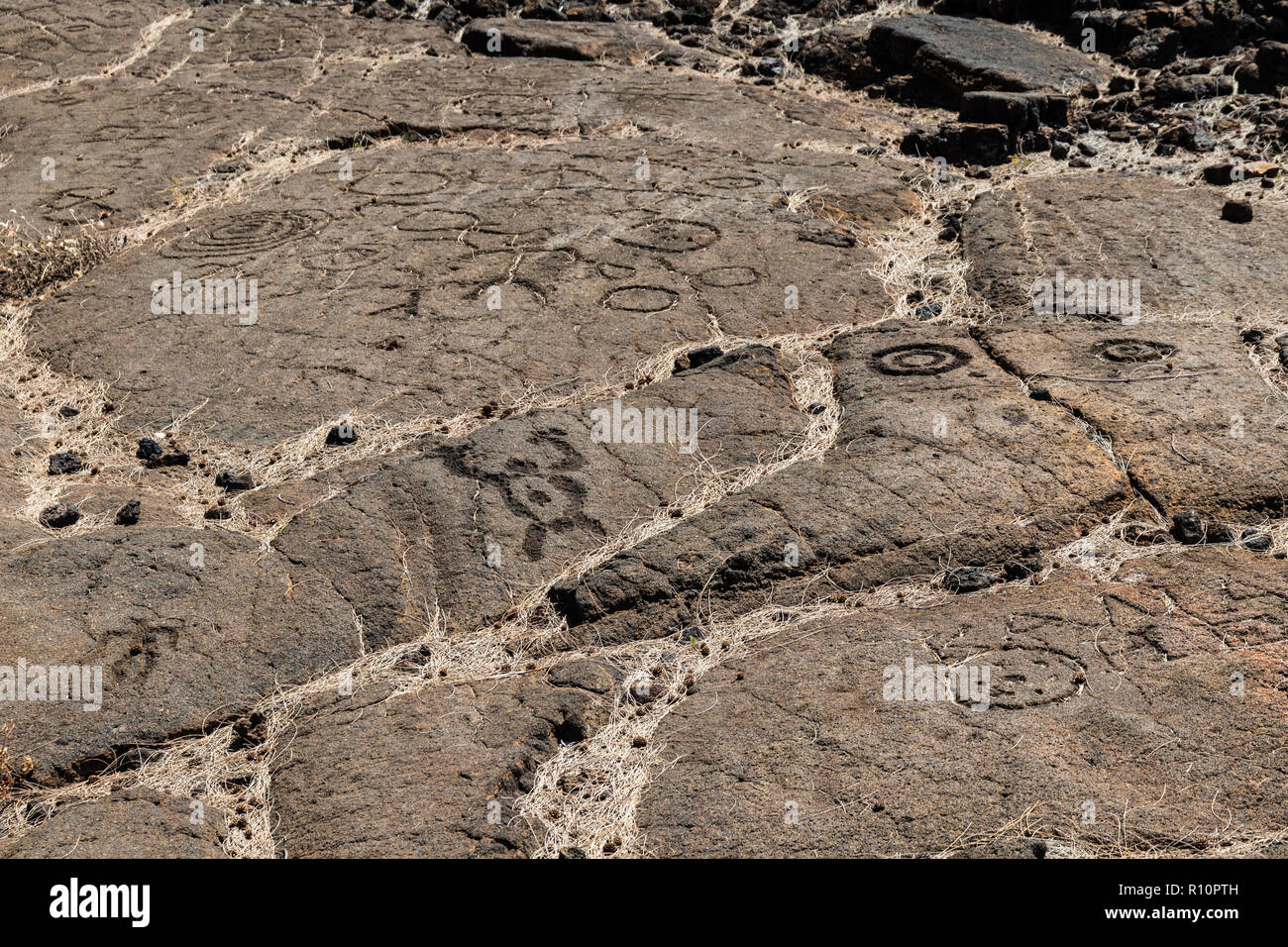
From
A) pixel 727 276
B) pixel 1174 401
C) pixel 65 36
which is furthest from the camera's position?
pixel 65 36

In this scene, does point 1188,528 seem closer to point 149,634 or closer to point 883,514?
point 883,514

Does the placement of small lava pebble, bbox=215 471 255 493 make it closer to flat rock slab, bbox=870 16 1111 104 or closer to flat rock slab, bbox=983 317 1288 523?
flat rock slab, bbox=983 317 1288 523

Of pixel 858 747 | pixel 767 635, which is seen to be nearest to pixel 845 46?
pixel 767 635

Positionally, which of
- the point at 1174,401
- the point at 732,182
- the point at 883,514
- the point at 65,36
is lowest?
the point at 883,514

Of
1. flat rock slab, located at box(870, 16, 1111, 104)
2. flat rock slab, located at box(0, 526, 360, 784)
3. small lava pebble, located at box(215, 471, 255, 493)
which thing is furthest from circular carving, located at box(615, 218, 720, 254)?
flat rock slab, located at box(870, 16, 1111, 104)

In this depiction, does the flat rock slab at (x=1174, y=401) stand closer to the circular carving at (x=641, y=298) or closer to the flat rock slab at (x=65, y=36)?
the circular carving at (x=641, y=298)

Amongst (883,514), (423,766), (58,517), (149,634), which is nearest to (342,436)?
(58,517)
